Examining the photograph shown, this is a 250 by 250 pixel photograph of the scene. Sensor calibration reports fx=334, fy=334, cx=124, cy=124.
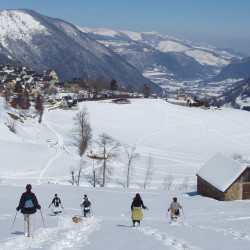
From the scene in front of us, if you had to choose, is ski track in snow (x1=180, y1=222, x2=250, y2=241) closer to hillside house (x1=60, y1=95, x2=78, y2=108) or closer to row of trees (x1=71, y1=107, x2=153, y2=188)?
row of trees (x1=71, y1=107, x2=153, y2=188)

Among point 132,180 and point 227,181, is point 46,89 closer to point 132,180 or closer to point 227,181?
point 132,180

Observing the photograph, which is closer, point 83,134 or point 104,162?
point 104,162

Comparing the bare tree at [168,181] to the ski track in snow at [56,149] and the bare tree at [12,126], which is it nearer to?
the ski track in snow at [56,149]

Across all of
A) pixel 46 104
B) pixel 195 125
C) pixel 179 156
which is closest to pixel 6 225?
pixel 179 156

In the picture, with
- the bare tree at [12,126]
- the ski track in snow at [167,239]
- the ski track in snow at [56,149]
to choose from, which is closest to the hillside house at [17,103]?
the ski track in snow at [56,149]

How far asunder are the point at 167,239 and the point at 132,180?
35249 millimetres

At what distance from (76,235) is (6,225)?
12.7 ft

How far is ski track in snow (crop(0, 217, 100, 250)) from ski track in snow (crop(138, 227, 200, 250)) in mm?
2520

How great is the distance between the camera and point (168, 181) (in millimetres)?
47562

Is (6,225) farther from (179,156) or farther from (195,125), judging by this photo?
(195,125)

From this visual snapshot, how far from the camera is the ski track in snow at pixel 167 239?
39.8 feet

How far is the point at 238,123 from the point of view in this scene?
9550 cm

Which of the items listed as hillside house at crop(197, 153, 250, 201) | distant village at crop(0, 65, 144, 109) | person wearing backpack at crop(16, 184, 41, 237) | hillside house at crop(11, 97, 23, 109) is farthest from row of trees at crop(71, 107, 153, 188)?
person wearing backpack at crop(16, 184, 41, 237)

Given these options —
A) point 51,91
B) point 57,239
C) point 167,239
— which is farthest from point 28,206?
point 51,91
